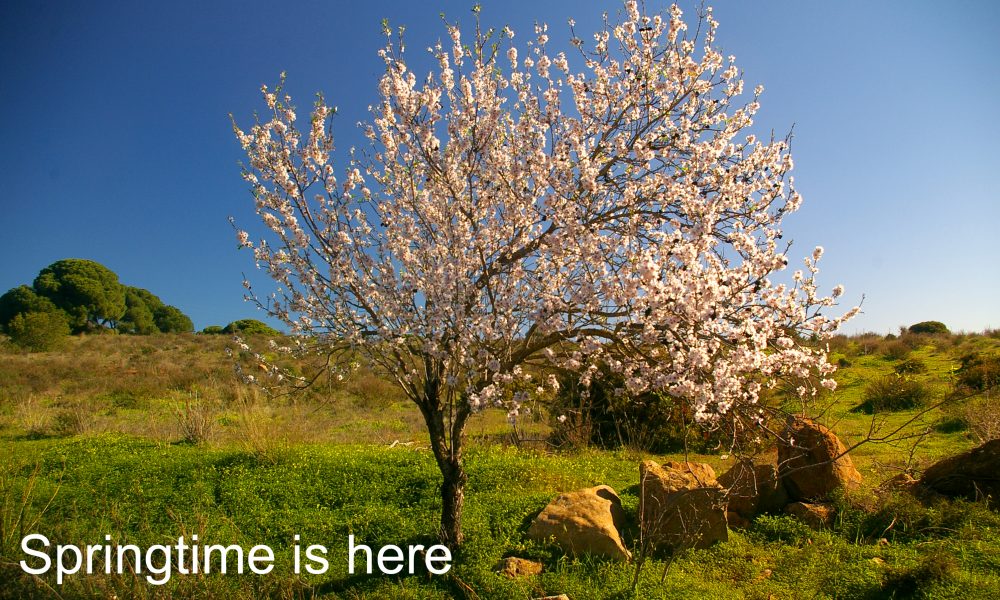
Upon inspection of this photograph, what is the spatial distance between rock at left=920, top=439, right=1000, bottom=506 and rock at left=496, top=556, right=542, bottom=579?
5.74 meters

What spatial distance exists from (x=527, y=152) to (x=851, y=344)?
99.3 feet

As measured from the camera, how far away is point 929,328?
3192 cm

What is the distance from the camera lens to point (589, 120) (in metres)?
5.40

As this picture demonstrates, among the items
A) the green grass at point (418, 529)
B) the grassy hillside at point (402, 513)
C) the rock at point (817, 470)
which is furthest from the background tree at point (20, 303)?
the rock at point (817, 470)

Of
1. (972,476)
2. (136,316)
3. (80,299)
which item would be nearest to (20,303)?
(80,299)

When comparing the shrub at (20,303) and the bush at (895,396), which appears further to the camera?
the shrub at (20,303)

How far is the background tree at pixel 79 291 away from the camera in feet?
160

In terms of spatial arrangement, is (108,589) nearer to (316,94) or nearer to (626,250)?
(316,94)

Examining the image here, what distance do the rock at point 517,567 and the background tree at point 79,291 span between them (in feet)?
187

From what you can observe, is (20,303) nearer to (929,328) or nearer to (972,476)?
(972,476)

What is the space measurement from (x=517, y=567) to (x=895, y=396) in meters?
14.1

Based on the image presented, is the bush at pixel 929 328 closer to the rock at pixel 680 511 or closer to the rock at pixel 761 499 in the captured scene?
the rock at pixel 761 499

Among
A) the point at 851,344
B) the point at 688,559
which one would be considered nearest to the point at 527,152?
the point at 688,559

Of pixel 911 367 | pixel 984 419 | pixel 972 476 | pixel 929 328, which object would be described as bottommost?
pixel 972 476
